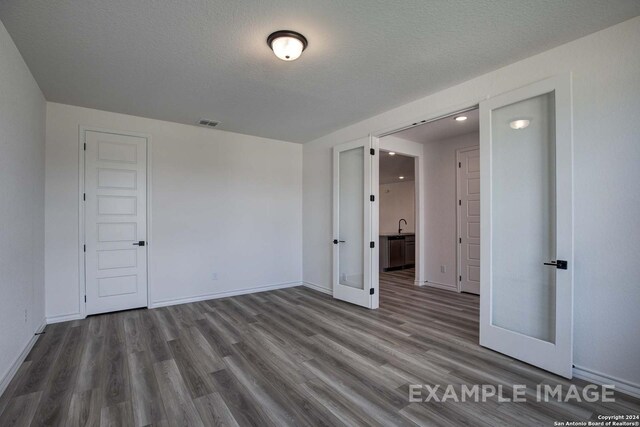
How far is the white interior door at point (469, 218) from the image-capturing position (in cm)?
512

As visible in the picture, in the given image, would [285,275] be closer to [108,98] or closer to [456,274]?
[456,274]

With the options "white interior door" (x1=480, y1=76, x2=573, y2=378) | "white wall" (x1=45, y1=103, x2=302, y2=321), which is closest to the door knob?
"white interior door" (x1=480, y1=76, x2=573, y2=378)

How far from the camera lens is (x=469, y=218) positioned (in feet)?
17.1

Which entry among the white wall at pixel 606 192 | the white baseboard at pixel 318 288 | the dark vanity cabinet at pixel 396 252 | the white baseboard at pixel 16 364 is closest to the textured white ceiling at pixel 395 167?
the dark vanity cabinet at pixel 396 252

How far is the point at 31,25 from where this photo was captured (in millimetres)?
2227

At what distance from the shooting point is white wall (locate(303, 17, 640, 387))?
2.17m

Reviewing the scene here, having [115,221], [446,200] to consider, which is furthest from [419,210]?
[115,221]

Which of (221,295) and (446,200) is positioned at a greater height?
(446,200)

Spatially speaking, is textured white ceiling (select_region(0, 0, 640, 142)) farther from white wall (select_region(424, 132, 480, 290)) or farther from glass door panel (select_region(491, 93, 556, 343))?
white wall (select_region(424, 132, 480, 290))

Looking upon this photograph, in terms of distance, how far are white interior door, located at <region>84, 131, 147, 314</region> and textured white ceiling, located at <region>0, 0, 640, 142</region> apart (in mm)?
670

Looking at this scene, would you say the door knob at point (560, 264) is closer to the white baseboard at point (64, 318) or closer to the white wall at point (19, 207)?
the white wall at point (19, 207)

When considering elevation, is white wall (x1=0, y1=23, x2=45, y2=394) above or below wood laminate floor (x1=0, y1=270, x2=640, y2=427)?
above

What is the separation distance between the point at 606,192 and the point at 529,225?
0.58 metres

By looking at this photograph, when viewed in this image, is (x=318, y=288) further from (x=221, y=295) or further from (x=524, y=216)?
(x=524, y=216)
